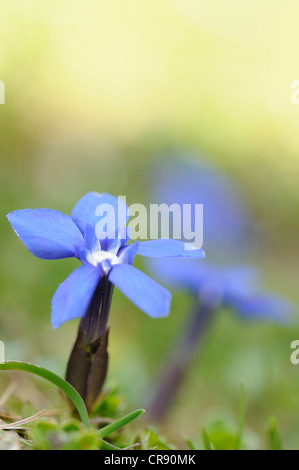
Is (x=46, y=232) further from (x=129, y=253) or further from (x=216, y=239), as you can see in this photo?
(x=216, y=239)

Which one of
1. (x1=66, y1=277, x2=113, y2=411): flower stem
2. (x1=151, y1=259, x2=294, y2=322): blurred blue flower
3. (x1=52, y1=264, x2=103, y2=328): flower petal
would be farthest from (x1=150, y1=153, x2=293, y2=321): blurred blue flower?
(x1=52, y1=264, x2=103, y2=328): flower petal

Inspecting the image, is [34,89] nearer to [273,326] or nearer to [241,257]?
[241,257]

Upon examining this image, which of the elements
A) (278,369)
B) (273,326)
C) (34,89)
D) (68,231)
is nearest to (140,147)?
(34,89)

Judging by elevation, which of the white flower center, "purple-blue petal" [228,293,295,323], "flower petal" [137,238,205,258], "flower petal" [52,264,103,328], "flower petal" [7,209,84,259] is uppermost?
"flower petal" [7,209,84,259]

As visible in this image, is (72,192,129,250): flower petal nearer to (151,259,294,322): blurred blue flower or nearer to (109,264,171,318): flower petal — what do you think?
(109,264,171,318): flower petal

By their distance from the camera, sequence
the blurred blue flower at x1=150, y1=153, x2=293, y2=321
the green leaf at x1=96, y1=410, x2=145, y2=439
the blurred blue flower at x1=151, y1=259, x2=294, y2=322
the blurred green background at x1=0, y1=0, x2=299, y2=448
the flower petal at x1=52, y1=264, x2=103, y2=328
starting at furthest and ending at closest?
the blurred green background at x1=0, y1=0, x2=299, y2=448, the blurred blue flower at x1=150, y1=153, x2=293, y2=321, the blurred blue flower at x1=151, y1=259, x2=294, y2=322, the green leaf at x1=96, y1=410, x2=145, y2=439, the flower petal at x1=52, y1=264, x2=103, y2=328
